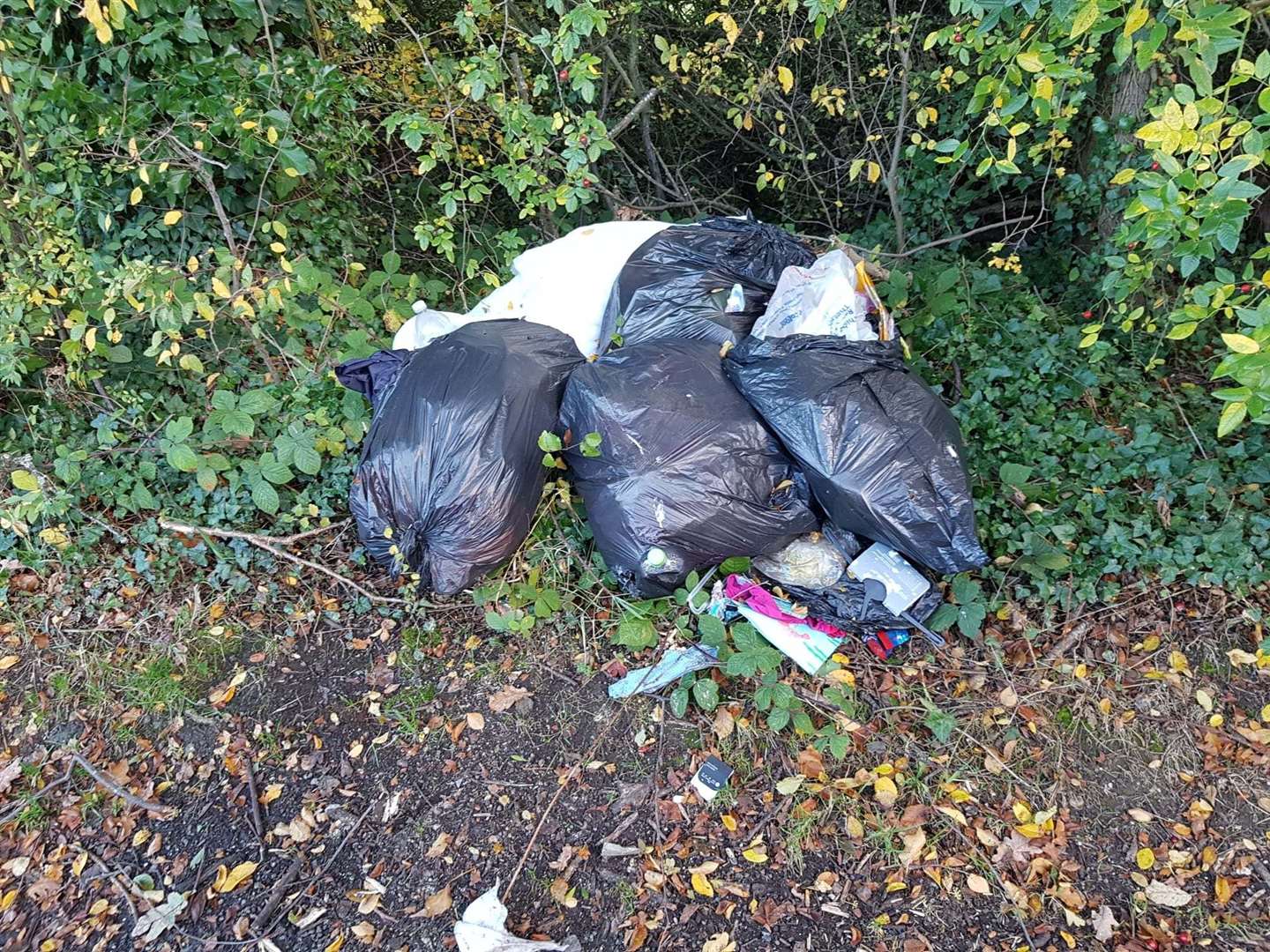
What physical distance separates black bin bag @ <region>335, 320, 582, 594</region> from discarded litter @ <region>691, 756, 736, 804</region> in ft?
2.79

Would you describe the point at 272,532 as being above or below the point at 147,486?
below

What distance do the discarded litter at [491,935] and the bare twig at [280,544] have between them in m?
0.91

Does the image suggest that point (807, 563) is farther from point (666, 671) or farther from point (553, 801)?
point (553, 801)

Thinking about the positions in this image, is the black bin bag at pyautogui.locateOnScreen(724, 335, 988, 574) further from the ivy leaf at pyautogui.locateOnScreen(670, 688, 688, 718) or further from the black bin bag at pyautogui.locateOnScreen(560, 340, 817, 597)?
the ivy leaf at pyautogui.locateOnScreen(670, 688, 688, 718)

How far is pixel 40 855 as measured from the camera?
185 centimetres

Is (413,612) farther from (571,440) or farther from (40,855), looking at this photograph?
(40,855)

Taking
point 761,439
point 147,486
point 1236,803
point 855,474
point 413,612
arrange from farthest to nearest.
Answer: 1. point 147,486
2. point 413,612
3. point 761,439
4. point 855,474
5. point 1236,803

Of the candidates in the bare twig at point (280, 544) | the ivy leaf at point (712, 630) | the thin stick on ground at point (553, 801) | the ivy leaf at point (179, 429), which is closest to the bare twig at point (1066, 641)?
the ivy leaf at point (712, 630)

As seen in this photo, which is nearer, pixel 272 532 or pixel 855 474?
pixel 855 474

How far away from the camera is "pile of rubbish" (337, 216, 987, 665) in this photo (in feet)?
6.55

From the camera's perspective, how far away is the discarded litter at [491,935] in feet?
5.21

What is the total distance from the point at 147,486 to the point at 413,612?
3.64 feet

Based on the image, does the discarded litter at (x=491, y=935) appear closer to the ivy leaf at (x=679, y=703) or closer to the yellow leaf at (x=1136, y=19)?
the ivy leaf at (x=679, y=703)

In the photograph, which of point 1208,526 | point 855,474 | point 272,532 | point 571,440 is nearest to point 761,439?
point 855,474
